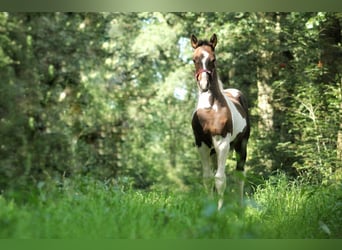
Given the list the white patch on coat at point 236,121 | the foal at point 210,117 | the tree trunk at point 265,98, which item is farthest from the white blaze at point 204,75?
the tree trunk at point 265,98

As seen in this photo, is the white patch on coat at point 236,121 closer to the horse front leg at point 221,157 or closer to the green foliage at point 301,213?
the horse front leg at point 221,157

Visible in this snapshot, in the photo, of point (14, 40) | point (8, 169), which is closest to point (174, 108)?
point (14, 40)

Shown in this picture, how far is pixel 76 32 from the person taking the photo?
213 inches

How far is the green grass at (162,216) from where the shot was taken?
2264mm

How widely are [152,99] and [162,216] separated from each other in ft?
11.8

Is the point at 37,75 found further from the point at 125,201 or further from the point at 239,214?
the point at 239,214

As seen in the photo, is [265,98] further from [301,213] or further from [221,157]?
[301,213]

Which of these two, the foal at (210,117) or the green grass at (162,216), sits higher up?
the foal at (210,117)

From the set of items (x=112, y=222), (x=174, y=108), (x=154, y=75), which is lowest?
A: (x=112, y=222)

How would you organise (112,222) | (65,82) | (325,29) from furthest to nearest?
(65,82) → (325,29) → (112,222)

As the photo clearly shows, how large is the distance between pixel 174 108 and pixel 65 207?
341cm

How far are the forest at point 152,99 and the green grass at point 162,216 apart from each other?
79 millimetres

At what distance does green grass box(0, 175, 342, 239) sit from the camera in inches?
89.1

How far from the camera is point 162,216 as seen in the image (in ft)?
8.01
